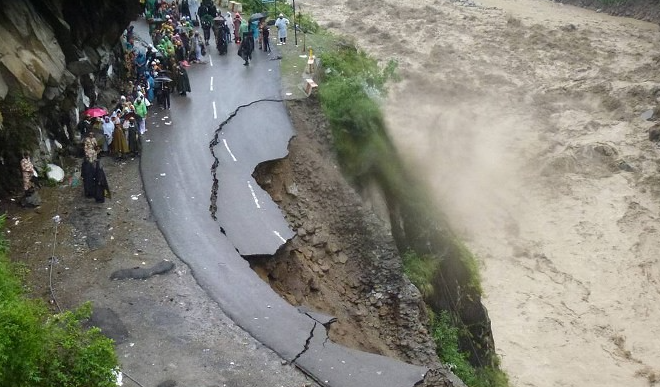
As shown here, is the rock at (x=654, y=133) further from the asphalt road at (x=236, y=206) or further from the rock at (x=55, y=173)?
the rock at (x=55, y=173)

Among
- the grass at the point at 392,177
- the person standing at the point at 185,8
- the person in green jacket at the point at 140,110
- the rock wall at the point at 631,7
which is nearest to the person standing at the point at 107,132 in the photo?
the person in green jacket at the point at 140,110

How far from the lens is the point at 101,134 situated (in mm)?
23156

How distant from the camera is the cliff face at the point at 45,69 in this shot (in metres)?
18.8

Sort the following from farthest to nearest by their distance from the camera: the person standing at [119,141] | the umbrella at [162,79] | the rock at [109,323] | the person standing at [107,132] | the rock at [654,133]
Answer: the rock at [654,133] < the umbrella at [162,79] < the person standing at [119,141] < the person standing at [107,132] < the rock at [109,323]

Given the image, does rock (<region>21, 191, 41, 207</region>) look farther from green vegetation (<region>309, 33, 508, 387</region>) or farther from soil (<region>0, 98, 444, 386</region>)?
green vegetation (<region>309, 33, 508, 387</region>)

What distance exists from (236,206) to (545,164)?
62.3 ft

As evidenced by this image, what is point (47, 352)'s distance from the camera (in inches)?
444

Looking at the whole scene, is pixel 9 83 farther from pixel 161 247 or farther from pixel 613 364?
pixel 613 364

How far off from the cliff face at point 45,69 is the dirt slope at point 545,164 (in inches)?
516

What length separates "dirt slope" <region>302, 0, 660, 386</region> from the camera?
25.0 meters

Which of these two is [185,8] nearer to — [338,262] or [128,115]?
[128,115]

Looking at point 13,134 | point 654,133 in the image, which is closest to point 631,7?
point 654,133

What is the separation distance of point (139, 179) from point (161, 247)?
156 inches

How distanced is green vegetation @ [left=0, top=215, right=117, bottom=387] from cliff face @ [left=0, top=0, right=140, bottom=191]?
7765mm
